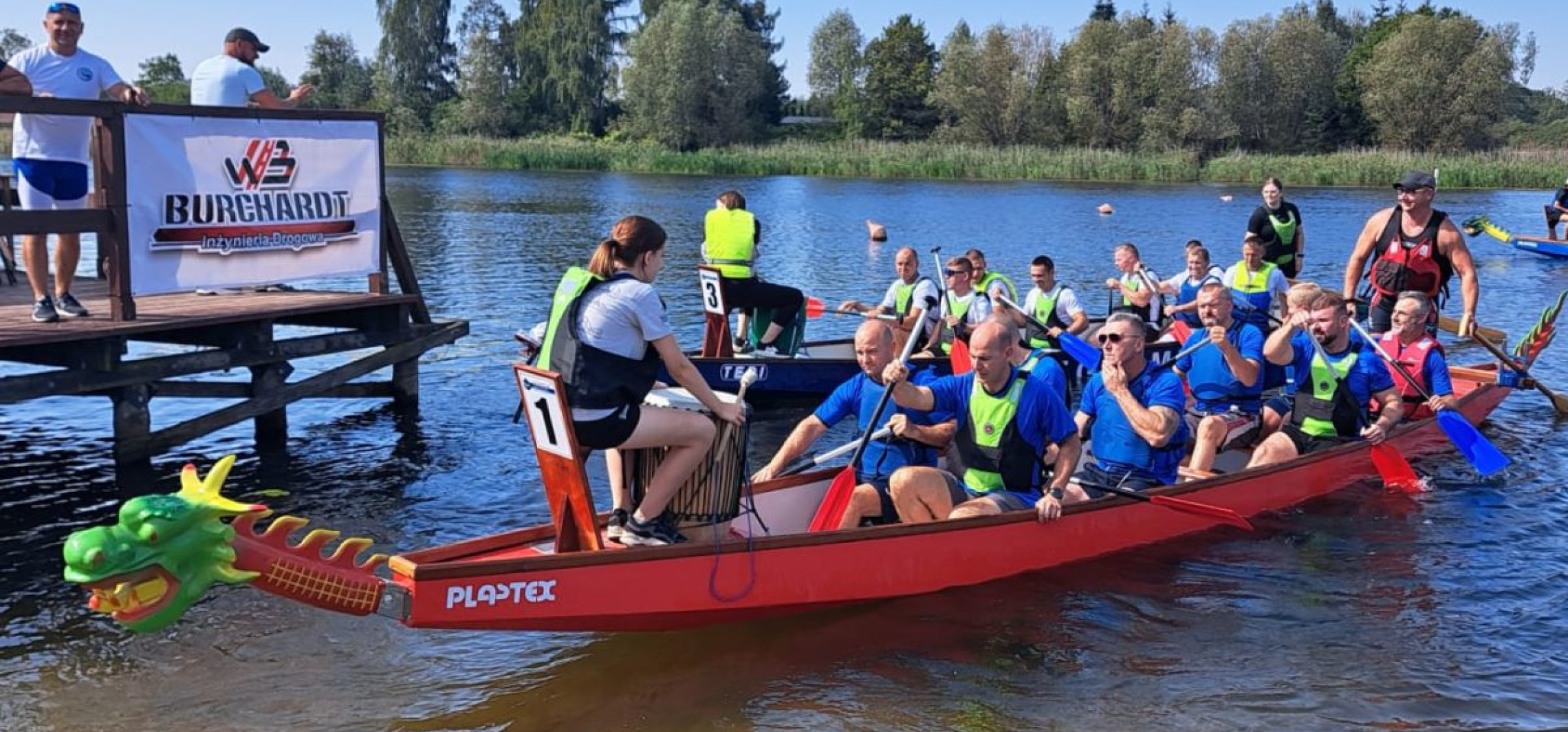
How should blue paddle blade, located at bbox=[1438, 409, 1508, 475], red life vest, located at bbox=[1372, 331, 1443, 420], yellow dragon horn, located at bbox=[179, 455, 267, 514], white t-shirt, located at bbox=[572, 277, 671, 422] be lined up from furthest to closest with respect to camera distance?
red life vest, located at bbox=[1372, 331, 1443, 420] → blue paddle blade, located at bbox=[1438, 409, 1508, 475] → white t-shirt, located at bbox=[572, 277, 671, 422] → yellow dragon horn, located at bbox=[179, 455, 267, 514]

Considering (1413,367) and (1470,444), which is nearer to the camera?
(1470,444)

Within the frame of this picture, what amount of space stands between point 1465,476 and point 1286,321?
260 cm

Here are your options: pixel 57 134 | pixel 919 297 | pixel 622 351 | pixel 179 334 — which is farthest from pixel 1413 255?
pixel 57 134

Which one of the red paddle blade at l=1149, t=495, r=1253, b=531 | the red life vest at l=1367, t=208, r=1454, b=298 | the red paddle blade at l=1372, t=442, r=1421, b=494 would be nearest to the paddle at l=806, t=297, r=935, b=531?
the red paddle blade at l=1149, t=495, r=1253, b=531

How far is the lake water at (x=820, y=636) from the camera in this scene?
624 cm

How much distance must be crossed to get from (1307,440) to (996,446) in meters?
3.46

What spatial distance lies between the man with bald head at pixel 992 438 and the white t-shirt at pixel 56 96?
5.32 meters

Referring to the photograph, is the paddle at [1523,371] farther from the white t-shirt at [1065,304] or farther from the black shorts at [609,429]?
the black shorts at [609,429]

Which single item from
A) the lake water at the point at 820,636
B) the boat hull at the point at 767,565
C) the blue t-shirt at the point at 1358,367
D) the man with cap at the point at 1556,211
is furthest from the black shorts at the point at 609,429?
the man with cap at the point at 1556,211

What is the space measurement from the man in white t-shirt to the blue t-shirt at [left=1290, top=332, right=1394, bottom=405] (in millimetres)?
7730

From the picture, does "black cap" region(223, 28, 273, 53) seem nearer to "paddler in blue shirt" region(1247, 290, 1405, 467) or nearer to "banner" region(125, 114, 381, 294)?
"banner" region(125, 114, 381, 294)

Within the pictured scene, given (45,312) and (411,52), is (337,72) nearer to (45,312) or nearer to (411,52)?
(411,52)

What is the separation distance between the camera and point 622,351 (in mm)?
5656

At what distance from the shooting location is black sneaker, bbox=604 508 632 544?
628 cm
